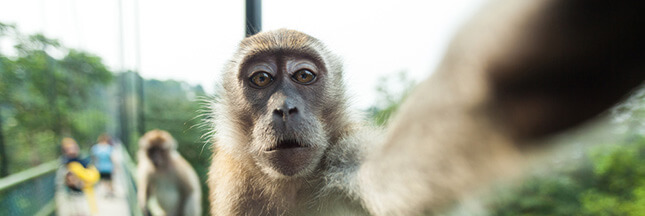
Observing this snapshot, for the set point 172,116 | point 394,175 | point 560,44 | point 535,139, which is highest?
point 560,44

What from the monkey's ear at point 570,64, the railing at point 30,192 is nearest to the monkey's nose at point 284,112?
the monkey's ear at point 570,64

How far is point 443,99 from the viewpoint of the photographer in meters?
0.74

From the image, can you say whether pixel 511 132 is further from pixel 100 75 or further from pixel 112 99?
pixel 112 99

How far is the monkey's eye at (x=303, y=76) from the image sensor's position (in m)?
2.14

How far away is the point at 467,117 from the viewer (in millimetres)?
702

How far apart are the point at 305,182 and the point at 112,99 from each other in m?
19.8

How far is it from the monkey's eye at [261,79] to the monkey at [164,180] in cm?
611

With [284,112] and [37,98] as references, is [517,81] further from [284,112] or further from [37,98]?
[37,98]

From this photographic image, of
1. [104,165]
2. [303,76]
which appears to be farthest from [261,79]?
[104,165]

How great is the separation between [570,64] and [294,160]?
1422mm

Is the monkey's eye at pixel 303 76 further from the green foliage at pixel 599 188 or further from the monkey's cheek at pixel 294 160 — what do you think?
the green foliage at pixel 599 188

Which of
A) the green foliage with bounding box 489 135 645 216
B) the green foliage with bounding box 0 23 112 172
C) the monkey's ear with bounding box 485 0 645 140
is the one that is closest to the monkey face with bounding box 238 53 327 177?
→ the monkey's ear with bounding box 485 0 645 140

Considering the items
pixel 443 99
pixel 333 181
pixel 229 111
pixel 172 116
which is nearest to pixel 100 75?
pixel 172 116

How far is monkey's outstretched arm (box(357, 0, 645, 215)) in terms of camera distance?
0.49 m
